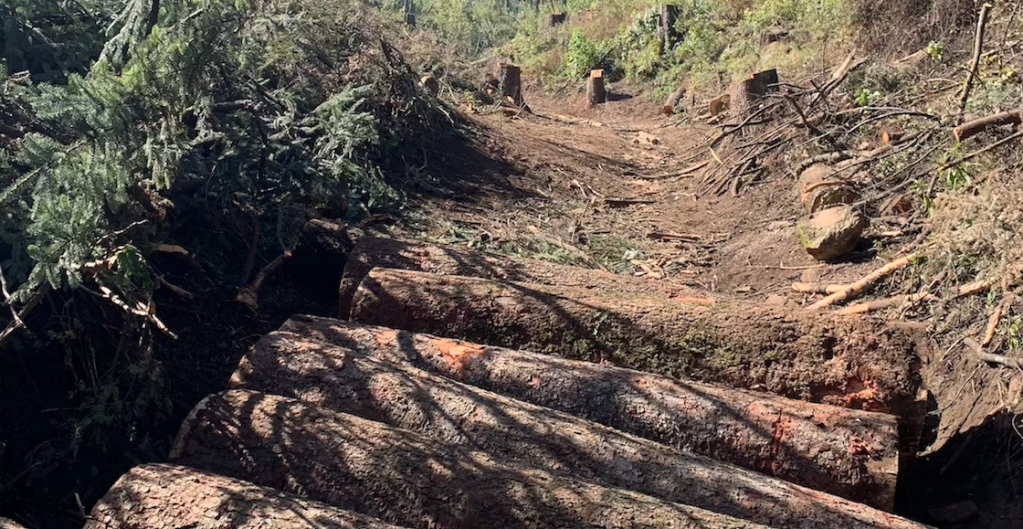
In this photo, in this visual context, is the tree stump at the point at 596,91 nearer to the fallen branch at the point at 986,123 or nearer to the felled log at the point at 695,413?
the fallen branch at the point at 986,123

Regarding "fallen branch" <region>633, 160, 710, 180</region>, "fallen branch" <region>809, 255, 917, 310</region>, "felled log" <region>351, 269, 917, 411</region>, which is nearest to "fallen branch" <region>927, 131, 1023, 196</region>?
"fallen branch" <region>809, 255, 917, 310</region>

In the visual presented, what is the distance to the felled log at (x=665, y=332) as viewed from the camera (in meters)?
3.52

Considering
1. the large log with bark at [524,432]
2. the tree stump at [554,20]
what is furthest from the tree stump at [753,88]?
the tree stump at [554,20]

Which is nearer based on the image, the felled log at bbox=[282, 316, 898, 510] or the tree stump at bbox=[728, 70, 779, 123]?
the felled log at bbox=[282, 316, 898, 510]

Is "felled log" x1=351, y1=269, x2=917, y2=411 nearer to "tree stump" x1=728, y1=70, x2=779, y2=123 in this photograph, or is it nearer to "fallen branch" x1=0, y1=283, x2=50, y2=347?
"fallen branch" x1=0, y1=283, x2=50, y2=347

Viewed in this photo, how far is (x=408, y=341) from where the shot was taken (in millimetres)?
3713

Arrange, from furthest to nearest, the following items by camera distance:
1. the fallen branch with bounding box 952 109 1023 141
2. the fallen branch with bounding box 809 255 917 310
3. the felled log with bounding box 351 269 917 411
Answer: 1. the fallen branch with bounding box 809 255 917 310
2. the fallen branch with bounding box 952 109 1023 141
3. the felled log with bounding box 351 269 917 411

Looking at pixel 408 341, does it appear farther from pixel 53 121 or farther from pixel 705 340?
pixel 53 121

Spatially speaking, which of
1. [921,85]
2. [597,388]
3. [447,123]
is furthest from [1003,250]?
[447,123]

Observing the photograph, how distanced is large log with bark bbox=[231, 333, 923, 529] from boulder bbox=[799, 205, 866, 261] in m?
2.52

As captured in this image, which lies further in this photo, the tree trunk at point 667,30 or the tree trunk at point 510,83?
the tree trunk at point 667,30

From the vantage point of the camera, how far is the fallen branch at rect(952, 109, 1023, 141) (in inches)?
180

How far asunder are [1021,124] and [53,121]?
5.14 m

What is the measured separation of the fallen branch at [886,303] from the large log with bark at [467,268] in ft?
2.97
